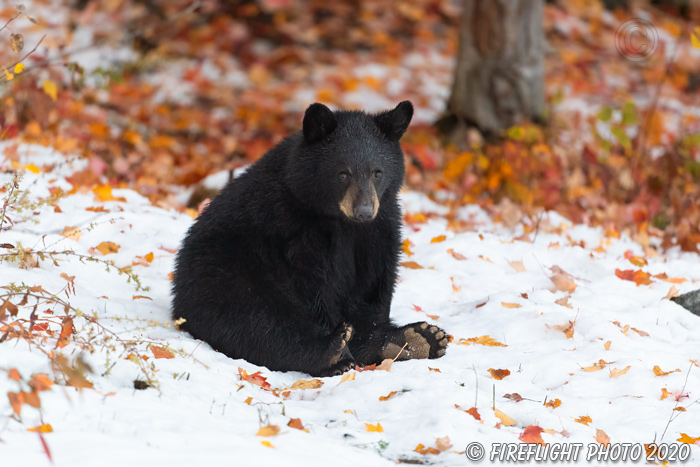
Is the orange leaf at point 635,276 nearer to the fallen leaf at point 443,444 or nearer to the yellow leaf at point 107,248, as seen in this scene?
the fallen leaf at point 443,444

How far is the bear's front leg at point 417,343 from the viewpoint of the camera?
4.39m

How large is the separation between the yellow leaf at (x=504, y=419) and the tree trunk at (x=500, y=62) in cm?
658

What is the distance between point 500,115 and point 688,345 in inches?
215

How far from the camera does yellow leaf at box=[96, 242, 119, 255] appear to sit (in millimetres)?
5496

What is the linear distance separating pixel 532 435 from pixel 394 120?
2.06m

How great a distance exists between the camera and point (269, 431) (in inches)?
123

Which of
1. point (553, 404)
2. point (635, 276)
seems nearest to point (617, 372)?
point (553, 404)

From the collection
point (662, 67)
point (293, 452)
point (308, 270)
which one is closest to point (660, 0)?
point (662, 67)

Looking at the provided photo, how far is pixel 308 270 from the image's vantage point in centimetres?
447

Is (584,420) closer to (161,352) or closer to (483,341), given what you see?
(483,341)

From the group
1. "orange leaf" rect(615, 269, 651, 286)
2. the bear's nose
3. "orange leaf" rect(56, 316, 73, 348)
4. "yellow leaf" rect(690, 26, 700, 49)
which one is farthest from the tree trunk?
"orange leaf" rect(56, 316, 73, 348)

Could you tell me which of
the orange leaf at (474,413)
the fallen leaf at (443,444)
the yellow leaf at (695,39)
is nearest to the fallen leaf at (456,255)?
the yellow leaf at (695,39)

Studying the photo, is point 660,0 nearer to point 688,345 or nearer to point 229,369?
point 688,345

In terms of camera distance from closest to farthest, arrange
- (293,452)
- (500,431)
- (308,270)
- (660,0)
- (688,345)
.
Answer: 1. (293,452)
2. (500,431)
3. (308,270)
4. (688,345)
5. (660,0)
